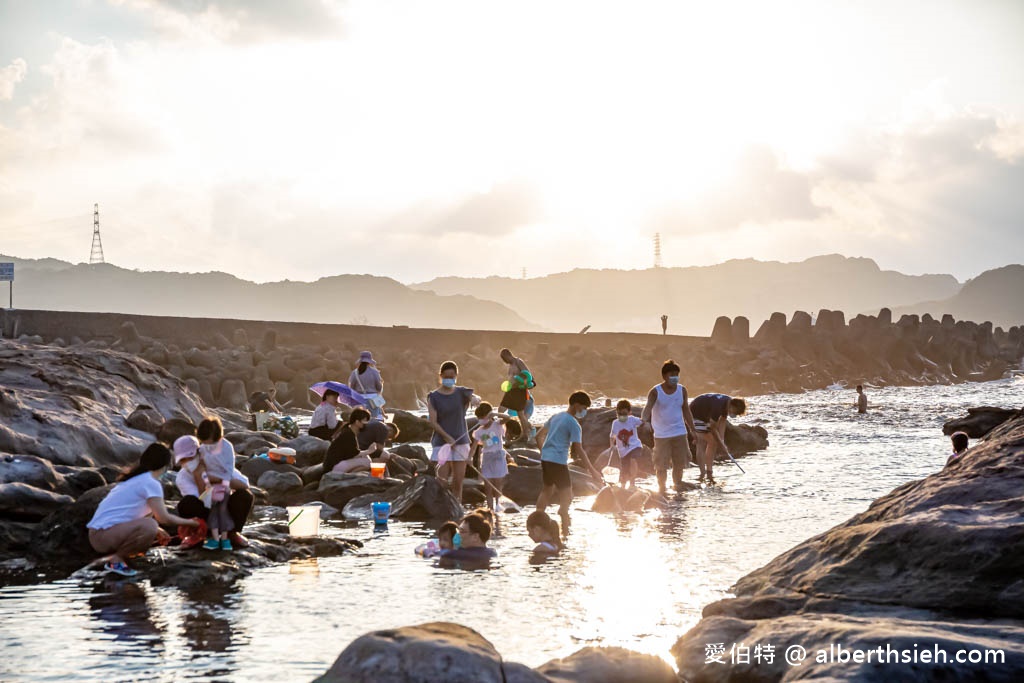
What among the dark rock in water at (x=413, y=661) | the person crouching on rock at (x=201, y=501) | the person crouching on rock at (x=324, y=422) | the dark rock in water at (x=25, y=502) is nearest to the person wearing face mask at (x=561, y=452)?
the person crouching on rock at (x=201, y=501)

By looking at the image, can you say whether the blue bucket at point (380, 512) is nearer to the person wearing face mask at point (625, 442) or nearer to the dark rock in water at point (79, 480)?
the dark rock in water at point (79, 480)

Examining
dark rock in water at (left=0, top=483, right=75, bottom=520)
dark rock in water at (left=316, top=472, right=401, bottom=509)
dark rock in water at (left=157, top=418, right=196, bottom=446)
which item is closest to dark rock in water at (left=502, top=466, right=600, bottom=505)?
dark rock in water at (left=316, top=472, right=401, bottom=509)

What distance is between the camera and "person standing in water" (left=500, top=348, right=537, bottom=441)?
60.0 ft

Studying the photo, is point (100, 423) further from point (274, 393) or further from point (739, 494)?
point (274, 393)

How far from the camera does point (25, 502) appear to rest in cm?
1126

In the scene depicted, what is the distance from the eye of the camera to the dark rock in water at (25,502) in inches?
439

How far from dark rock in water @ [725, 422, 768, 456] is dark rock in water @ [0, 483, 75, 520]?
14966 millimetres

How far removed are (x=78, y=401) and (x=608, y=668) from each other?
495 inches

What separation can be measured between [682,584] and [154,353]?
3265 centimetres

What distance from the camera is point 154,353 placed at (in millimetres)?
37938

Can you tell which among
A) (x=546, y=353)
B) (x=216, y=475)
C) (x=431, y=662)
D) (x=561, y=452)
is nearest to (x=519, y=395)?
(x=561, y=452)

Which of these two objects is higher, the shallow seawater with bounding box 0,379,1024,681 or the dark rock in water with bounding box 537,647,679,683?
the dark rock in water with bounding box 537,647,679,683

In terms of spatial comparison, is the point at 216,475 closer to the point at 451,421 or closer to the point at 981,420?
the point at 451,421

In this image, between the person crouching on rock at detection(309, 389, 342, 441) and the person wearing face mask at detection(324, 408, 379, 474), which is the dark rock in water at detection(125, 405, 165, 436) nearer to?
the person crouching on rock at detection(309, 389, 342, 441)
